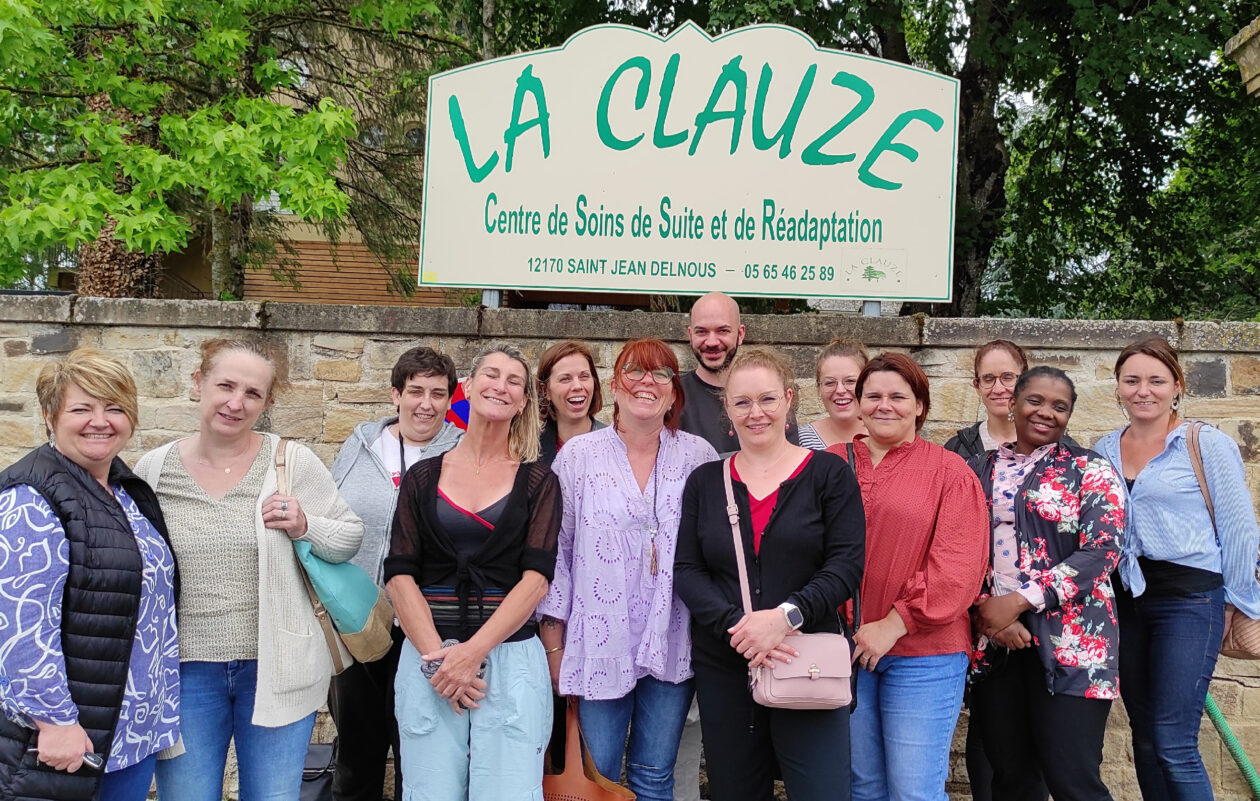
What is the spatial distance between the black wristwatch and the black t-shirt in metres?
0.92

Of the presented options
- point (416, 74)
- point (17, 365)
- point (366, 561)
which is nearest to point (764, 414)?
point (366, 561)

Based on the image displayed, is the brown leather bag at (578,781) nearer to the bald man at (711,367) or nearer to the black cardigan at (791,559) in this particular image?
the black cardigan at (791,559)

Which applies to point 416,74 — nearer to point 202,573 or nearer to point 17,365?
point 17,365

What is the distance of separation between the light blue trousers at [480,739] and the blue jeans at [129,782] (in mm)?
669

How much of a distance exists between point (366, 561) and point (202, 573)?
68cm

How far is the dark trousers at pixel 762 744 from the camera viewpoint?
8.04 feet

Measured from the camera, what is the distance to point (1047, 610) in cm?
274

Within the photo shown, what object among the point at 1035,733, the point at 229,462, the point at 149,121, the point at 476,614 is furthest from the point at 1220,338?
the point at 149,121

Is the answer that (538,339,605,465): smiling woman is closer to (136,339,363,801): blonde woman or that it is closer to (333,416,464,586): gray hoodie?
(333,416,464,586): gray hoodie

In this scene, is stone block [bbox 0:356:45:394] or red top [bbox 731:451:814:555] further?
stone block [bbox 0:356:45:394]

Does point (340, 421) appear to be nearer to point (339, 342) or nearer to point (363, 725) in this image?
point (339, 342)

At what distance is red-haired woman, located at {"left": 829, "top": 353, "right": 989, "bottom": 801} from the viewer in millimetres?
2596

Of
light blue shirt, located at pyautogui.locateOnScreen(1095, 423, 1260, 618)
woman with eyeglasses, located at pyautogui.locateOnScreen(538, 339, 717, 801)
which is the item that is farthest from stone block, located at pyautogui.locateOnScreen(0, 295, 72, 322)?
light blue shirt, located at pyautogui.locateOnScreen(1095, 423, 1260, 618)

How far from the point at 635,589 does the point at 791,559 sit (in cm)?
54
